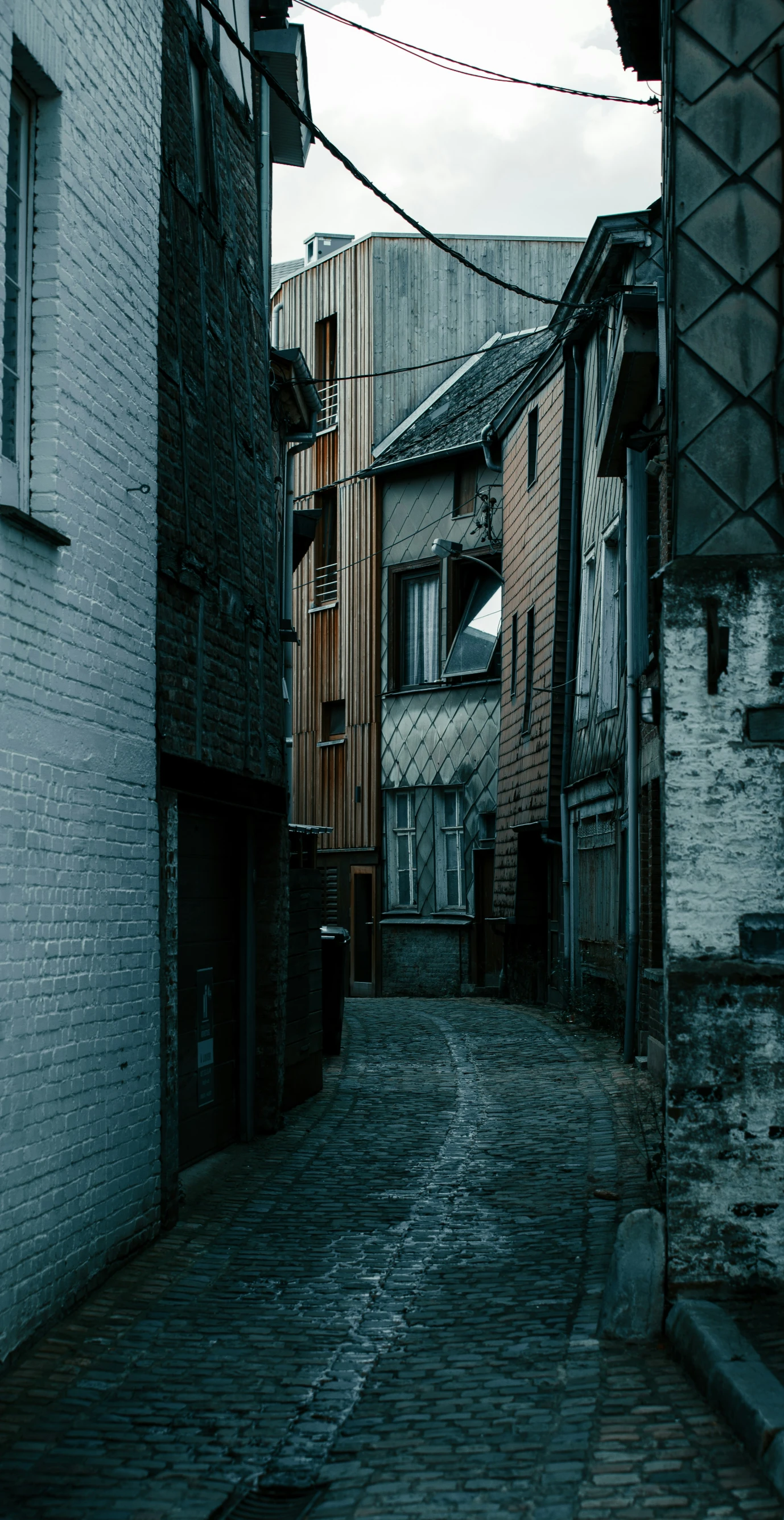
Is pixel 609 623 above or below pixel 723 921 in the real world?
above

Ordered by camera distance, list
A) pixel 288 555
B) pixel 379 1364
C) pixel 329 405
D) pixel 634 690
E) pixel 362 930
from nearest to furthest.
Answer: pixel 379 1364, pixel 634 690, pixel 288 555, pixel 362 930, pixel 329 405

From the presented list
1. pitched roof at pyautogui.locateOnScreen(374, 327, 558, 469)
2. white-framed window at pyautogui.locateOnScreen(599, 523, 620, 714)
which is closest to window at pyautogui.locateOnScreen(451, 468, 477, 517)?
pitched roof at pyautogui.locateOnScreen(374, 327, 558, 469)

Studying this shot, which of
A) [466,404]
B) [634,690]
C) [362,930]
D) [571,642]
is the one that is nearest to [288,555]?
[634,690]

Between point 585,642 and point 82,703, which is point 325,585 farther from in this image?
point 82,703

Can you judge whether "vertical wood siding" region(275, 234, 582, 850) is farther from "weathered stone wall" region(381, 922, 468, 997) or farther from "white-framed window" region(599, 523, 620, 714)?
"white-framed window" region(599, 523, 620, 714)

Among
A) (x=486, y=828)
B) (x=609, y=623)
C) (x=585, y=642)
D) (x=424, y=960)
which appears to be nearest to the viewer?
Result: (x=609, y=623)

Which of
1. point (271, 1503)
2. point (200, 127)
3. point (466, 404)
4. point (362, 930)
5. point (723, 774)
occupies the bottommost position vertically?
point (271, 1503)

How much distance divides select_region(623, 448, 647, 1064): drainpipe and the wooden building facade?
1194cm

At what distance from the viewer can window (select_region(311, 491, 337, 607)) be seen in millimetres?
27109

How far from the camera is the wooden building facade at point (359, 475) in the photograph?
26.0 metres

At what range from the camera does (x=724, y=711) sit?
6.33m

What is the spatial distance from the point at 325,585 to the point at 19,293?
68.2 feet

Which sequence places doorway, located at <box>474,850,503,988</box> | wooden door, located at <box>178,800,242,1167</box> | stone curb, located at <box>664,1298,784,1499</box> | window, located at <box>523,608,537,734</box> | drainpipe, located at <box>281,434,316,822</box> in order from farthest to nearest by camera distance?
doorway, located at <box>474,850,503,988</box> → window, located at <box>523,608,537,734</box> → drainpipe, located at <box>281,434,316,822</box> → wooden door, located at <box>178,800,242,1167</box> → stone curb, located at <box>664,1298,784,1499</box>

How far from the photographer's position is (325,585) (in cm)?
2727
